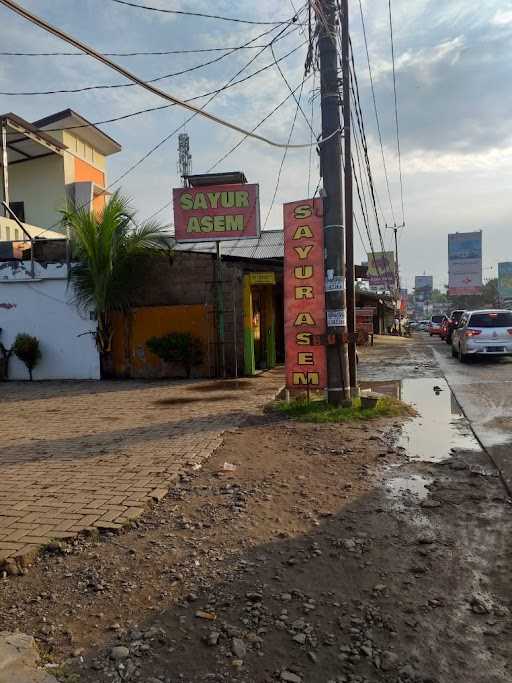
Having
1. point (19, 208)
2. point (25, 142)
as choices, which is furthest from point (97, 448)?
point (19, 208)

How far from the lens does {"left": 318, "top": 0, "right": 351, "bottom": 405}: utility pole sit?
9016 mm

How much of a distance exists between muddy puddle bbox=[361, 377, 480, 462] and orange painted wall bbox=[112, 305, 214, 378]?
4.62m

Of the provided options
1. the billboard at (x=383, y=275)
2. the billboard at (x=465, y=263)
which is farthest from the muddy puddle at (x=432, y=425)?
the billboard at (x=465, y=263)

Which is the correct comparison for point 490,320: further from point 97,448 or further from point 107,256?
point 97,448

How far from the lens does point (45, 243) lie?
15.6 meters

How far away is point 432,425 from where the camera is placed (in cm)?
805

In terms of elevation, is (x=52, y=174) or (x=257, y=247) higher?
(x=52, y=174)

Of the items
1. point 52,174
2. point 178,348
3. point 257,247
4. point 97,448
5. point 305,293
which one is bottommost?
point 97,448

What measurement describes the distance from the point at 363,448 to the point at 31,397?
27.0 feet

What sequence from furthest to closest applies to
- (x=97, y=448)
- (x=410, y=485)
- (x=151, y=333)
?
(x=151, y=333) → (x=97, y=448) → (x=410, y=485)

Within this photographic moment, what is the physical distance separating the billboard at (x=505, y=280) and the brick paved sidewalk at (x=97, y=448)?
79.6 m

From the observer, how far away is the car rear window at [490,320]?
16.3 meters

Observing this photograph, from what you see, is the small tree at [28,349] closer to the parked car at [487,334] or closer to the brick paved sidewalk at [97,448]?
the brick paved sidewalk at [97,448]

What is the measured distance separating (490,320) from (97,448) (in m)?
13.2
